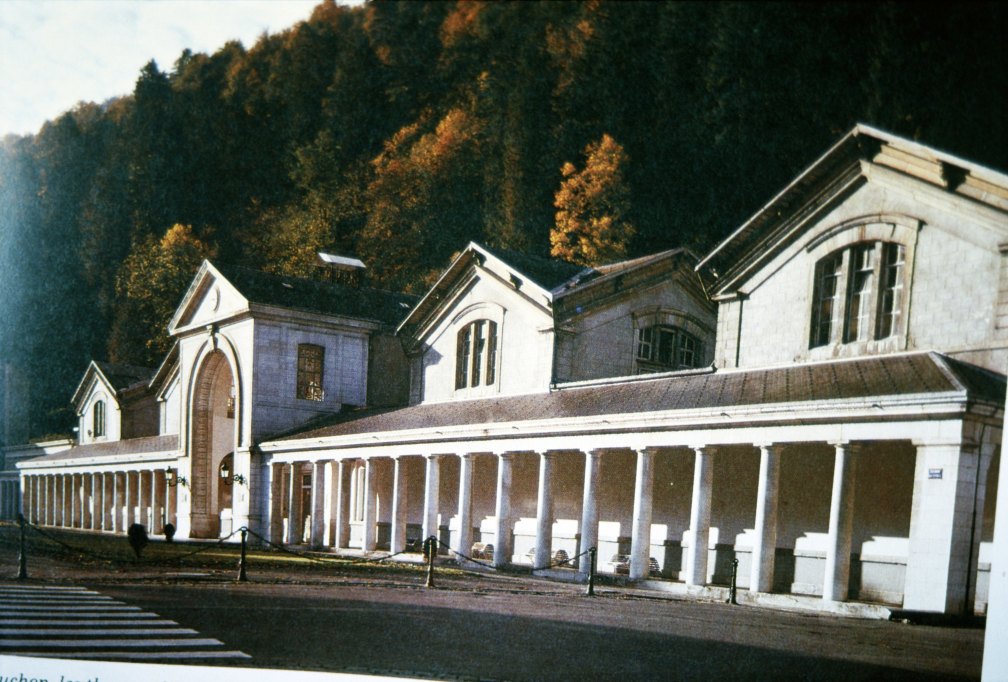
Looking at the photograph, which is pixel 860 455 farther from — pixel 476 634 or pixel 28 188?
pixel 28 188

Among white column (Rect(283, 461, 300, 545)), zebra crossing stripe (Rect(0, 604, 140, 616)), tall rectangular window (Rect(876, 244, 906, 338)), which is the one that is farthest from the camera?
white column (Rect(283, 461, 300, 545))

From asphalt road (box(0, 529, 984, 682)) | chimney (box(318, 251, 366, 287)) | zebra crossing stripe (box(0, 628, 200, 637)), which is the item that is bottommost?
zebra crossing stripe (box(0, 628, 200, 637))

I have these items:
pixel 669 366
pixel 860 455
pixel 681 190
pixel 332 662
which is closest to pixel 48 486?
pixel 332 662

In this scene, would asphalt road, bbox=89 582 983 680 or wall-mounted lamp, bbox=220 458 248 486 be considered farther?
wall-mounted lamp, bbox=220 458 248 486

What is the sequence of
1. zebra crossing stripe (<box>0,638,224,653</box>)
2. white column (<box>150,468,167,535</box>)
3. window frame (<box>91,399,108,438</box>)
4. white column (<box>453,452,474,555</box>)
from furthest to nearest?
white column (<box>453,452,474,555</box>) < white column (<box>150,468,167,535</box>) < window frame (<box>91,399,108,438</box>) < zebra crossing stripe (<box>0,638,224,653</box>)

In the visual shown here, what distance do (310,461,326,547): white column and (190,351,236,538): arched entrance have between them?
2.98 feet

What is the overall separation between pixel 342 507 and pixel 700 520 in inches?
163

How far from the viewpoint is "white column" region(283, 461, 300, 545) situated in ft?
30.3

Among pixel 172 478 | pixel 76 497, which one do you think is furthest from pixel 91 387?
pixel 172 478

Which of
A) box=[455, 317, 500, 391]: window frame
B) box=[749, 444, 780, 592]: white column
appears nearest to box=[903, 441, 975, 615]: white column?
box=[749, 444, 780, 592]: white column

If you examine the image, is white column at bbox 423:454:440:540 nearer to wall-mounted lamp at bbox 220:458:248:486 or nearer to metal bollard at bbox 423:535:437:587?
metal bollard at bbox 423:535:437:587

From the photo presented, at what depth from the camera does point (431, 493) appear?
979 cm

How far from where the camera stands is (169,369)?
888cm

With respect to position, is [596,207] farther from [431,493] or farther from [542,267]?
[431,493]
